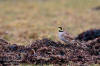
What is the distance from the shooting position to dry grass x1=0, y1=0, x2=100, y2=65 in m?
20.6

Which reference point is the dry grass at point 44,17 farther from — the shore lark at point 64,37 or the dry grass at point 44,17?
the shore lark at point 64,37

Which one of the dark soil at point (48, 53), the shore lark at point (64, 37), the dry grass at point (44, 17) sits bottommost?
the dark soil at point (48, 53)

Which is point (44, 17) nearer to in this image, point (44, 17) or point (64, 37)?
point (44, 17)

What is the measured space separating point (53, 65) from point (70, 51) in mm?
1310

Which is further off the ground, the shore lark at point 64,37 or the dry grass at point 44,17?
the dry grass at point 44,17

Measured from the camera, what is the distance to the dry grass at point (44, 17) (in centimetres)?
2055

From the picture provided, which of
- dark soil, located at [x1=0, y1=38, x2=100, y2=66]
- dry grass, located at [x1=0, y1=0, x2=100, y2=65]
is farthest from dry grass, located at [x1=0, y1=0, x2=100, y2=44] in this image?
dark soil, located at [x1=0, y1=38, x2=100, y2=66]

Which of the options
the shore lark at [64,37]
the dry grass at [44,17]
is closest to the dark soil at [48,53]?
the shore lark at [64,37]

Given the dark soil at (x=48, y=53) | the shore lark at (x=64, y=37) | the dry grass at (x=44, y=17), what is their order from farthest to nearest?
1. the dry grass at (x=44, y=17)
2. the shore lark at (x=64, y=37)
3. the dark soil at (x=48, y=53)

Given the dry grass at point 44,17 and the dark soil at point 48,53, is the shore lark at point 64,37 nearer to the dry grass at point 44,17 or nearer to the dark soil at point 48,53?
the dark soil at point 48,53

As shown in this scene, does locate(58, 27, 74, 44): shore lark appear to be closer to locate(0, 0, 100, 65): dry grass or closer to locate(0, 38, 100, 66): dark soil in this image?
locate(0, 38, 100, 66): dark soil

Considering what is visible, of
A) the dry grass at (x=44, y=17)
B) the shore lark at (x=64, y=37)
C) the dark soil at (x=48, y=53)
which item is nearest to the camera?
→ the dark soil at (x=48, y=53)

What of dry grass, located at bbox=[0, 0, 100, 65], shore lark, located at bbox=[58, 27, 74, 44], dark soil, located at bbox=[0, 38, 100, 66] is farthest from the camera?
dry grass, located at bbox=[0, 0, 100, 65]

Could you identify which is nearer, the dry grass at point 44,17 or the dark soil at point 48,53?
the dark soil at point 48,53
